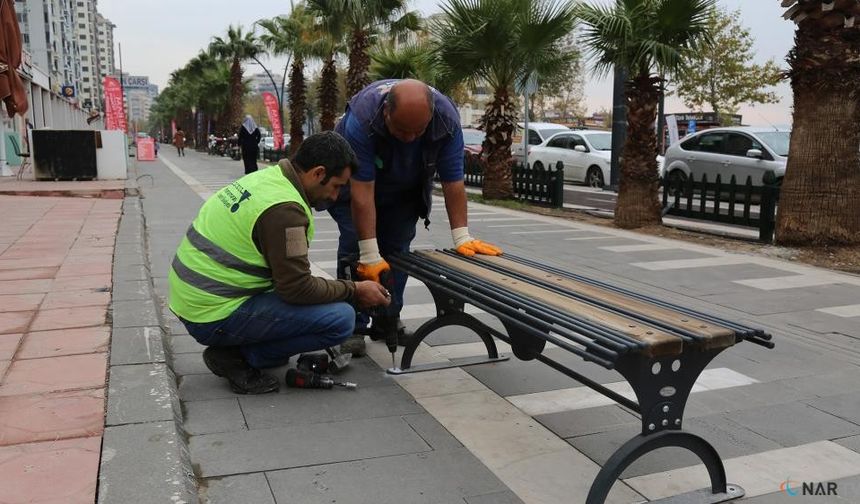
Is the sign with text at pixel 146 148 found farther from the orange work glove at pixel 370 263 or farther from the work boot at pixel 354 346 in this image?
the orange work glove at pixel 370 263

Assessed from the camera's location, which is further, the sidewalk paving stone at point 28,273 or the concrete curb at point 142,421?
the sidewalk paving stone at point 28,273

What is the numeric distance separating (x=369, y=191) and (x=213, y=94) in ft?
194

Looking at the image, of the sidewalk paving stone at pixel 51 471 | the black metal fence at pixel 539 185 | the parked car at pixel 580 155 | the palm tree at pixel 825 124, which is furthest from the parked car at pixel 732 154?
the sidewalk paving stone at pixel 51 471

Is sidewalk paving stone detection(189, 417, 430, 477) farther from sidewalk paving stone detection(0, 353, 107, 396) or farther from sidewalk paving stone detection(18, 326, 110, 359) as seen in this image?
sidewalk paving stone detection(18, 326, 110, 359)

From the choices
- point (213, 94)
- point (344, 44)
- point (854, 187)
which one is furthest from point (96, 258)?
point (213, 94)

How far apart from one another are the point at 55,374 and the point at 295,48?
89.7ft

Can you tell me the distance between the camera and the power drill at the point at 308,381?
12.5 ft

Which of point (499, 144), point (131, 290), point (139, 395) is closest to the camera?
point (139, 395)

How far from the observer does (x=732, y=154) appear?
45.0 ft

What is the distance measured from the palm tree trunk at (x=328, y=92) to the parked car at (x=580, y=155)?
282 inches

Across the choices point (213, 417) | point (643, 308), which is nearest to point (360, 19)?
A: point (213, 417)

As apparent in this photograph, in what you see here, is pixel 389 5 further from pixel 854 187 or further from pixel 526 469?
pixel 526 469

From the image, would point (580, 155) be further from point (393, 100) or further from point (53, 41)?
point (53, 41)

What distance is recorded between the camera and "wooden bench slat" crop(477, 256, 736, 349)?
246cm
